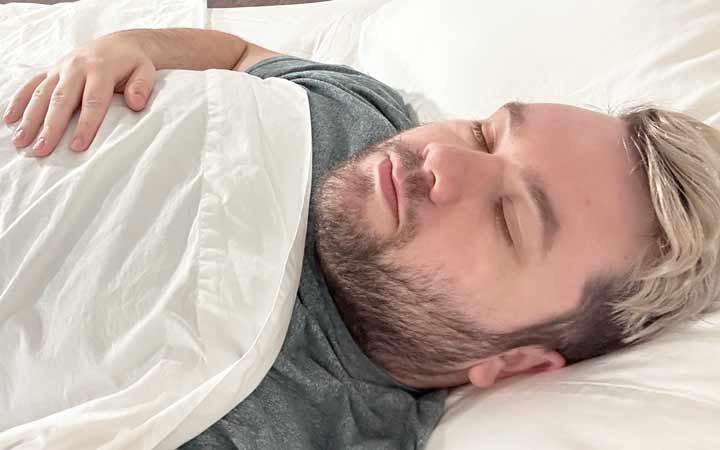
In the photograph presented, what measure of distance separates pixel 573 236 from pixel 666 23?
47cm

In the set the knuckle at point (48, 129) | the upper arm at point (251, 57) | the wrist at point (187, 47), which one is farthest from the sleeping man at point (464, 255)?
the upper arm at point (251, 57)

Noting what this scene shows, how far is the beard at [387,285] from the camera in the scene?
2.79ft

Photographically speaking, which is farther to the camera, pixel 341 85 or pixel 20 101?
pixel 341 85

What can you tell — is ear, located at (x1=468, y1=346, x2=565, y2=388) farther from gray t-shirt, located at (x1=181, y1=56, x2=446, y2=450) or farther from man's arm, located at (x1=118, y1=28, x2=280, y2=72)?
man's arm, located at (x1=118, y1=28, x2=280, y2=72)

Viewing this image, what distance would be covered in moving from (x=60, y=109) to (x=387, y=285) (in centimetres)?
42

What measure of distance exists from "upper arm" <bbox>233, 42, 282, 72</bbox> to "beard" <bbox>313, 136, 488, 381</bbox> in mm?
393

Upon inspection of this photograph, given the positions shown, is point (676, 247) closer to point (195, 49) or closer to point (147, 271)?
point (147, 271)

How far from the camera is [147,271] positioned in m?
0.81

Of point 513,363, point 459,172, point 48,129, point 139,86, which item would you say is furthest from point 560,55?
point 48,129

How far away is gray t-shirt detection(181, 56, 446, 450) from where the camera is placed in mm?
810

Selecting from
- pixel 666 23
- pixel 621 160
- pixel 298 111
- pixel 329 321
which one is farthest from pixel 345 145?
pixel 666 23

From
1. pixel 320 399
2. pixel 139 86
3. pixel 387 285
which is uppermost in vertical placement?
pixel 139 86

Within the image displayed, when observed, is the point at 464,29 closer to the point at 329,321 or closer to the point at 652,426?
the point at 329,321

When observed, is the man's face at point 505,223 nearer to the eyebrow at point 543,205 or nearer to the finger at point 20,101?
the eyebrow at point 543,205
